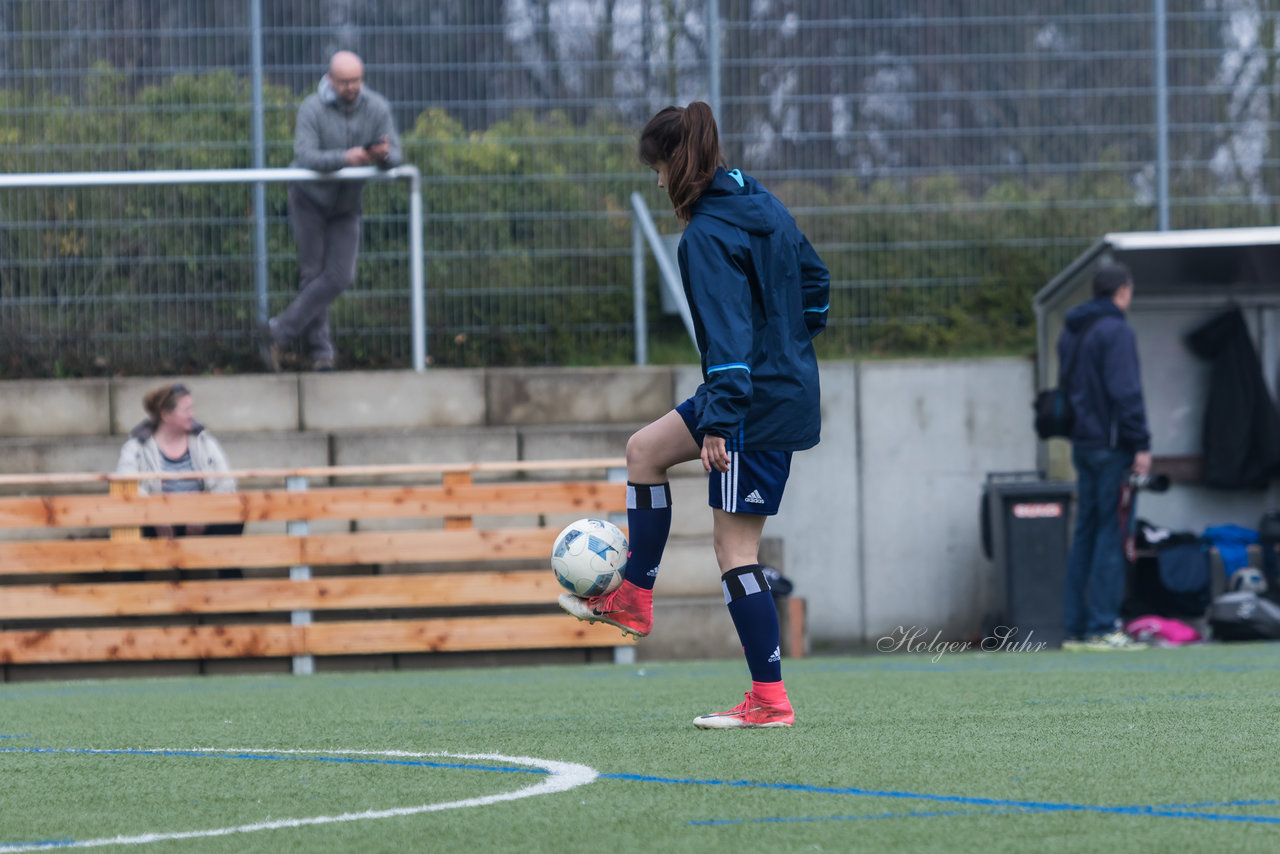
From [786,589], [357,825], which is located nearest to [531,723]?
[357,825]

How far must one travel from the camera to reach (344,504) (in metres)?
8.99

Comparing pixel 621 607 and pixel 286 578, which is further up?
pixel 621 607

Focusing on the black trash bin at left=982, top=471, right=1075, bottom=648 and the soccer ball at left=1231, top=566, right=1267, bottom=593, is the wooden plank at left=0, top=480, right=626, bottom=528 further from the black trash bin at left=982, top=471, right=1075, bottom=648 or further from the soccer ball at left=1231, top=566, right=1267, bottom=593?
the soccer ball at left=1231, top=566, right=1267, bottom=593

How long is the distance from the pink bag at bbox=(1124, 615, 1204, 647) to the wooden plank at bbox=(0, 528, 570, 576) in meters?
3.80

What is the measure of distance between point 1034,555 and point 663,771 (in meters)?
6.49

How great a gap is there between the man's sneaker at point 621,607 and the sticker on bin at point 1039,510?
5.62 metres

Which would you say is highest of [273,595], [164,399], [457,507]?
[164,399]

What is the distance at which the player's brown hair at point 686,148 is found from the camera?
14.5ft

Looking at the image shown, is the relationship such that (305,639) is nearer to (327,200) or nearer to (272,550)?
(272,550)

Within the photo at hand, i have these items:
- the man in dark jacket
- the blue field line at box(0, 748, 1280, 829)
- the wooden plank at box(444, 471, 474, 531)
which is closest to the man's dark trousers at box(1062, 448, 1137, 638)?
the man in dark jacket

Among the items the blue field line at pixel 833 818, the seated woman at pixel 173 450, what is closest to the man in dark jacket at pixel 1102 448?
the seated woman at pixel 173 450

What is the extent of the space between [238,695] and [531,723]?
2.38 metres

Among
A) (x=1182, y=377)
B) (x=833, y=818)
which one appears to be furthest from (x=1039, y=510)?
(x=833, y=818)

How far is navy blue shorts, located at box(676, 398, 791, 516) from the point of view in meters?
4.36
